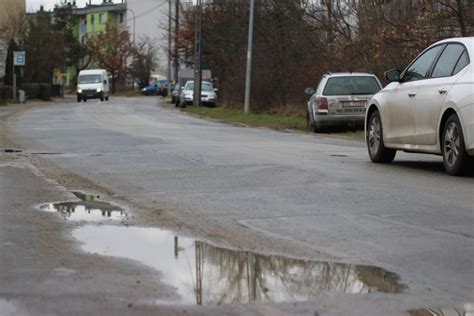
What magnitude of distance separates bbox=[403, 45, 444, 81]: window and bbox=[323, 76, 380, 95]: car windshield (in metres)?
9.34

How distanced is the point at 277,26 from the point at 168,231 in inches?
1280

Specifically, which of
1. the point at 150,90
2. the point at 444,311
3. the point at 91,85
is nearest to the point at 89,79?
the point at 91,85

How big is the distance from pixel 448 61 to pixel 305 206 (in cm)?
345

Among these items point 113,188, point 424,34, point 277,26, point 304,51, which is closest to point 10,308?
point 113,188

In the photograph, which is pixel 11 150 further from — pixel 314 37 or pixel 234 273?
pixel 314 37

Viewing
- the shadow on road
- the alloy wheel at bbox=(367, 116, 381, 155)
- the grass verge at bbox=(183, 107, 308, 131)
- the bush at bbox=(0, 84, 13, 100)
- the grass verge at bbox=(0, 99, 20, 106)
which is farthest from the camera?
the bush at bbox=(0, 84, 13, 100)

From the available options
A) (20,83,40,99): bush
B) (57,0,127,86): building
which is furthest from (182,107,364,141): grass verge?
(57,0,127,86): building

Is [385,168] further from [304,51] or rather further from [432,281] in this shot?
[304,51]

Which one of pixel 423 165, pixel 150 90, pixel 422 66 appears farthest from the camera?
pixel 150 90

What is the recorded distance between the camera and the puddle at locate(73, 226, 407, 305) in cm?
446

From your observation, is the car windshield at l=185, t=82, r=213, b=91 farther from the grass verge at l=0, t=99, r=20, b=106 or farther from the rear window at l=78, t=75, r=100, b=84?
the rear window at l=78, t=75, r=100, b=84

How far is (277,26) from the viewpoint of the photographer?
37969 mm

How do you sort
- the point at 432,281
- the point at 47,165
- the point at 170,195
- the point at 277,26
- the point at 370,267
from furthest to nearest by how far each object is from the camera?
the point at 277,26, the point at 47,165, the point at 170,195, the point at 370,267, the point at 432,281

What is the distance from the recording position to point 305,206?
7.35 meters
